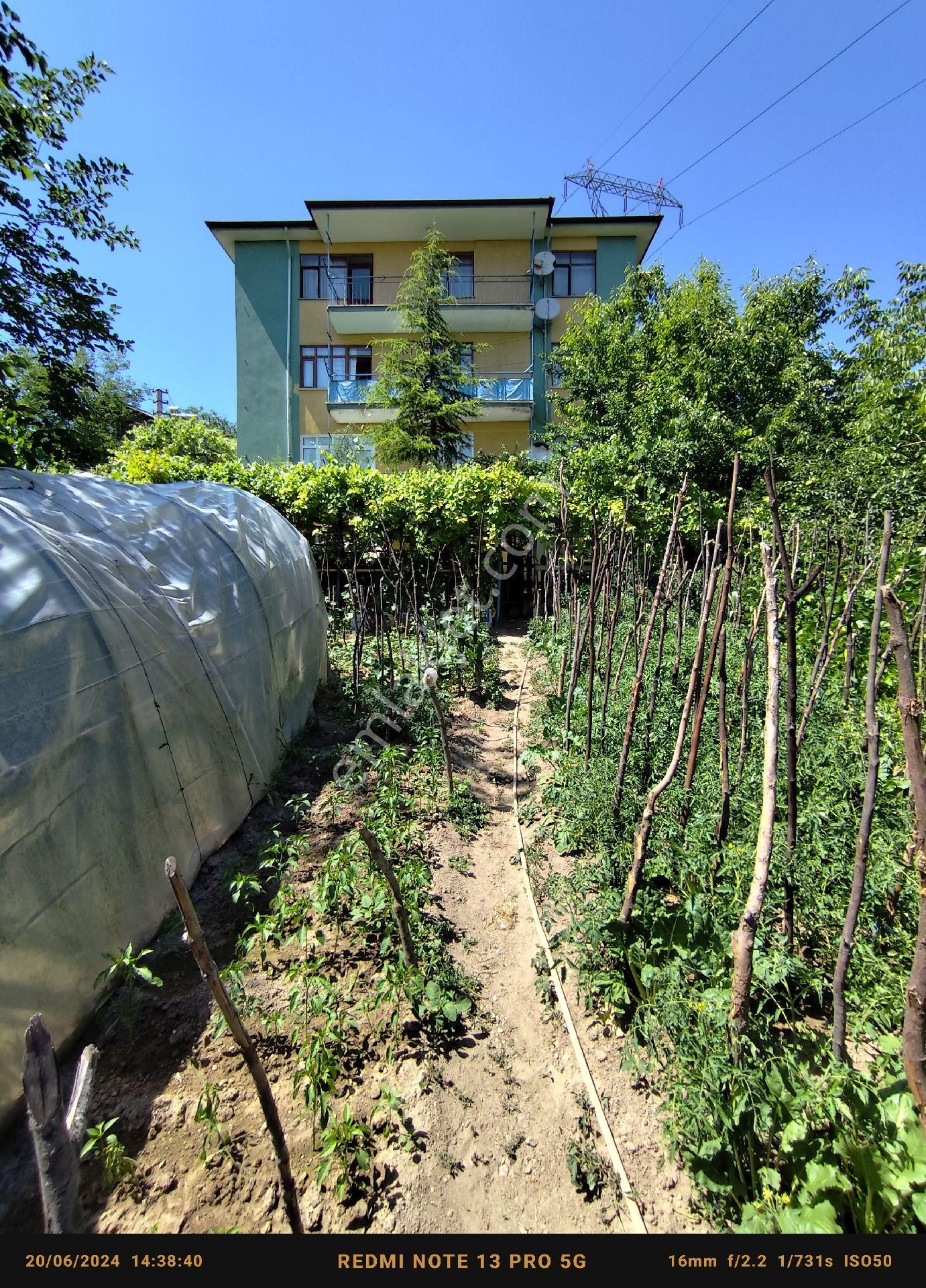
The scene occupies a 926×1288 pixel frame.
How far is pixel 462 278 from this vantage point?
1706 cm

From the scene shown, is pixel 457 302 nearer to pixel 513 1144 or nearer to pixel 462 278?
pixel 462 278

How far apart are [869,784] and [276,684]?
174 inches

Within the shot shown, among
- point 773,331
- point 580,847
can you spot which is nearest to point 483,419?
point 773,331

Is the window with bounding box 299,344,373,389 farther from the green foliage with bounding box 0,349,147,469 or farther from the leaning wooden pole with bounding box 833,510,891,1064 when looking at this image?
the leaning wooden pole with bounding box 833,510,891,1064

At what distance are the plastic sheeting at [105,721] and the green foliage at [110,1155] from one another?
0.35 meters

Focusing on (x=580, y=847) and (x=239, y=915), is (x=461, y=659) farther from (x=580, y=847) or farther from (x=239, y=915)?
(x=239, y=915)

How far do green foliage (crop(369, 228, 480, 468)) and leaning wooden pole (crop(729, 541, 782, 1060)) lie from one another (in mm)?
13315

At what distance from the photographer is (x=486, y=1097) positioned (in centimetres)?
222

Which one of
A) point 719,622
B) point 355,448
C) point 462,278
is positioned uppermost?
point 462,278

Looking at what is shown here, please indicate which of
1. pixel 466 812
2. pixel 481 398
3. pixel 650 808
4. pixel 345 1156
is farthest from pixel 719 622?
pixel 481 398

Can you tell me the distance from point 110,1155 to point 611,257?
20206 millimetres

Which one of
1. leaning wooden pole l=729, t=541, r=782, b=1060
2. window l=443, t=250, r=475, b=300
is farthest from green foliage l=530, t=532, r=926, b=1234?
window l=443, t=250, r=475, b=300

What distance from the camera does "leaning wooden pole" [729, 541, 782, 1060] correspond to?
6.00 ft

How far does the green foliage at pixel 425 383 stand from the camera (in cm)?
1434
